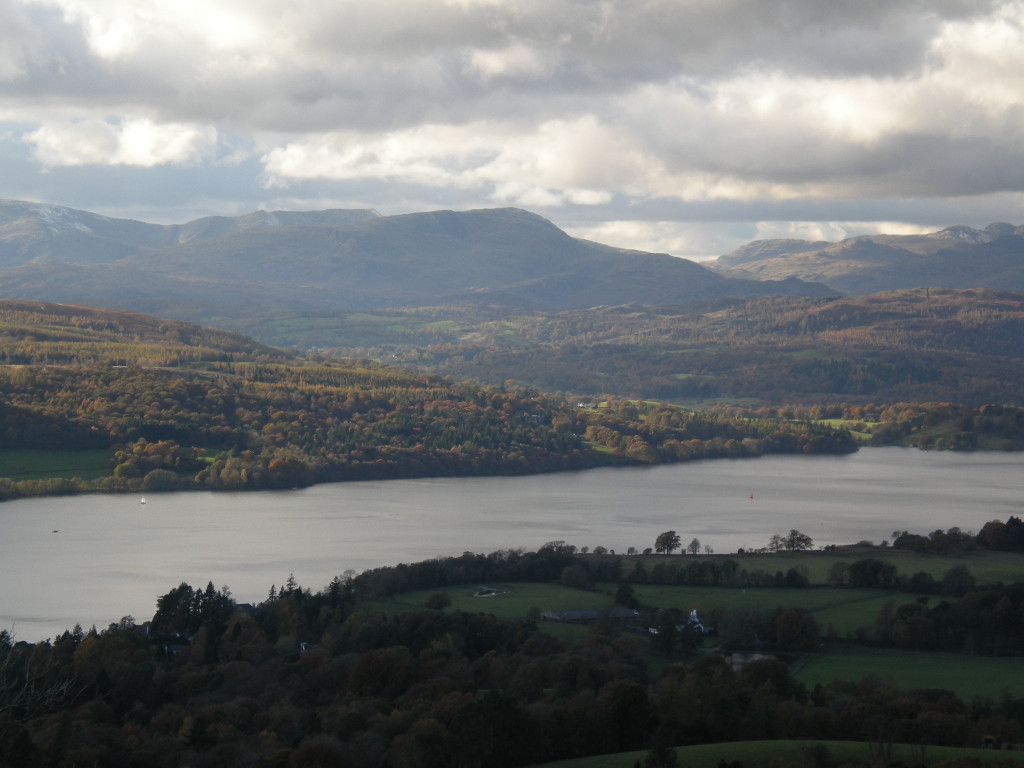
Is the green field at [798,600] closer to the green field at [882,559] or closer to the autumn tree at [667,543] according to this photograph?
the green field at [882,559]

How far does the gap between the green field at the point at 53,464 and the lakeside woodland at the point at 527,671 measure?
1174 inches

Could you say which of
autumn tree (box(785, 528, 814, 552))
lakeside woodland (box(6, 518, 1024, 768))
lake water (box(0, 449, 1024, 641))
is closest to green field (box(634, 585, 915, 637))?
lakeside woodland (box(6, 518, 1024, 768))

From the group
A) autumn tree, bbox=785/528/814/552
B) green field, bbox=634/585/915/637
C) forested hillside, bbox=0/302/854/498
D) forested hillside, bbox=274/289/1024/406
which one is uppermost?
forested hillside, bbox=274/289/1024/406

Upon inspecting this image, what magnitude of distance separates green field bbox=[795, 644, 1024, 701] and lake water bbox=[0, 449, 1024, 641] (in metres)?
16.2

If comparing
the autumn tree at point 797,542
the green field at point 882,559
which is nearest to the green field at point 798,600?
the green field at point 882,559

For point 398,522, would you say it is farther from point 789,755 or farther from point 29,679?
point 789,755

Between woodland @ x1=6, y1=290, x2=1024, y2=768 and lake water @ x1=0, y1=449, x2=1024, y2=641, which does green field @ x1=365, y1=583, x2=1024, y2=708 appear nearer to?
woodland @ x1=6, y1=290, x2=1024, y2=768

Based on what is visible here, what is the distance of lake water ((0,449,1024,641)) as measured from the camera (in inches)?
1590

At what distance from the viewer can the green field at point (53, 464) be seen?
62719 millimetres

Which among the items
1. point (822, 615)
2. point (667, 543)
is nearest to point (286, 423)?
point (667, 543)

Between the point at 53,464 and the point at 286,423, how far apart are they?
16.6 meters

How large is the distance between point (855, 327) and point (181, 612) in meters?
149

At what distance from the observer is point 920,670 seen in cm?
2919

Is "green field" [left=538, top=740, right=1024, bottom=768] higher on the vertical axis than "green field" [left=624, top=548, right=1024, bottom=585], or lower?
lower
